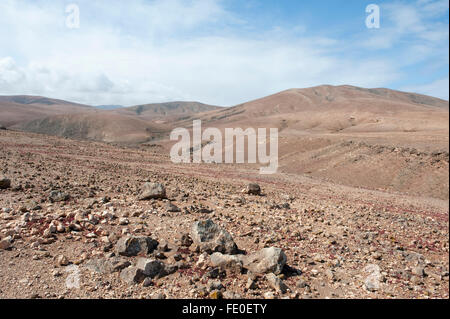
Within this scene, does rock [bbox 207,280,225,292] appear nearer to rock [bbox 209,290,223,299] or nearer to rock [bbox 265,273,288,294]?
rock [bbox 209,290,223,299]

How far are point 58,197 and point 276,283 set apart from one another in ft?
17.1

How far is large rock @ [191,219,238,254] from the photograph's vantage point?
16.0 feet

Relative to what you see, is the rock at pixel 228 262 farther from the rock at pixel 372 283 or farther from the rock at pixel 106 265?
the rock at pixel 372 283

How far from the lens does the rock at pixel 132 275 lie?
3.96m

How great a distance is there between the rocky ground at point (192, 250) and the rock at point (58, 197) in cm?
2

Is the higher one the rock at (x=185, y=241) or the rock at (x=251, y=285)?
the rock at (x=185, y=241)

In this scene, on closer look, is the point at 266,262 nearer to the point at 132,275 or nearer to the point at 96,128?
the point at 132,275

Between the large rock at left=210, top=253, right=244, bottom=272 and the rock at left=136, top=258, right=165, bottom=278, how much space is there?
30.8 inches

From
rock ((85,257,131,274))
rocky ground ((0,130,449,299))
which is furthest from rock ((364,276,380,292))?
rock ((85,257,131,274))

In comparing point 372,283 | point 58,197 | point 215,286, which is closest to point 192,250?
point 215,286

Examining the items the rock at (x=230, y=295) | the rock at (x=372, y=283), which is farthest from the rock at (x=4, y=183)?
the rock at (x=372, y=283)

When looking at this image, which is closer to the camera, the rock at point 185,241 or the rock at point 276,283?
the rock at point 276,283
